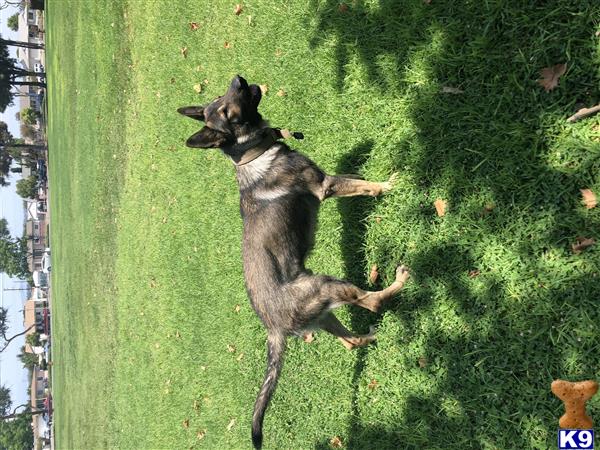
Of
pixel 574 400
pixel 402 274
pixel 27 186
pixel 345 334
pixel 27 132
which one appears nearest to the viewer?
pixel 574 400

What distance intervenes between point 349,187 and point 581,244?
2.16m

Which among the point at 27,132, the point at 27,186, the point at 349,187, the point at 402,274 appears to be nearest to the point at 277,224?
the point at 349,187

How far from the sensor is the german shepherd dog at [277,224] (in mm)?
4434

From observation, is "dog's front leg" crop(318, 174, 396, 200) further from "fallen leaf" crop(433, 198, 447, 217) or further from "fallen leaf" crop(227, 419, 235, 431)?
"fallen leaf" crop(227, 419, 235, 431)

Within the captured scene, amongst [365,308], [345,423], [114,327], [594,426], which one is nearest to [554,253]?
[594,426]

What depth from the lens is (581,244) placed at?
331cm

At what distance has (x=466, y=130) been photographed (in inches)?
160

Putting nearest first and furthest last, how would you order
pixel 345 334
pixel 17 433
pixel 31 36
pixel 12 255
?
pixel 345 334, pixel 17 433, pixel 31 36, pixel 12 255

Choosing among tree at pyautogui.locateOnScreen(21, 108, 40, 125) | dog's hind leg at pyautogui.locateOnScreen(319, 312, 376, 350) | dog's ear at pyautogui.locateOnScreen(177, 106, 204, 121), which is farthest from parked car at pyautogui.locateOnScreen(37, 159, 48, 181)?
dog's hind leg at pyautogui.locateOnScreen(319, 312, 376, 350)

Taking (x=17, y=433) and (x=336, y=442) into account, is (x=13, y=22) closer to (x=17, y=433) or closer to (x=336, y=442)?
(x=17, y=433)

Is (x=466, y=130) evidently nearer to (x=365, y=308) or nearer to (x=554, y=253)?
(x=554, y=253)

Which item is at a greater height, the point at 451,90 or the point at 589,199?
the point at 451,90

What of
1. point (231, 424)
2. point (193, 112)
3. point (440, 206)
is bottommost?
point (231, 424)

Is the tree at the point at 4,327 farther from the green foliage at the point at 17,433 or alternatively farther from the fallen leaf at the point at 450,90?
the fallen leaf at the point at 450,90
